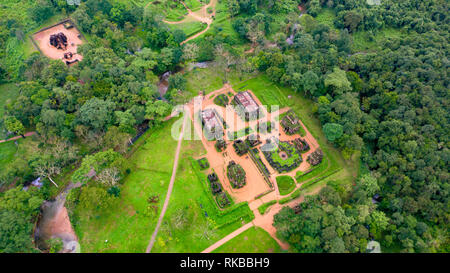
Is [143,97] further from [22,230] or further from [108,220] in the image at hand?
[22,230]

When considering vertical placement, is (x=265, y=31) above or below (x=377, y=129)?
above

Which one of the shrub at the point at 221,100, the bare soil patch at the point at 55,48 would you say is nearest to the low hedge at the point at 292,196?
the shrub at the point at 221,100

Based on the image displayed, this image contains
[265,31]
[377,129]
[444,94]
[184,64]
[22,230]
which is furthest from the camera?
[265,31]

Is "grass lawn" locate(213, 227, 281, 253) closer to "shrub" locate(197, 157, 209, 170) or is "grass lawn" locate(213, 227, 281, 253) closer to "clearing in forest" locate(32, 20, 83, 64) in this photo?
"shrub" locate(197, 157, 209, 170)

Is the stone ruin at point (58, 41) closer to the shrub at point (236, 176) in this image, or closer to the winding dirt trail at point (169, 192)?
the winding dirt trail at point (169, 192)

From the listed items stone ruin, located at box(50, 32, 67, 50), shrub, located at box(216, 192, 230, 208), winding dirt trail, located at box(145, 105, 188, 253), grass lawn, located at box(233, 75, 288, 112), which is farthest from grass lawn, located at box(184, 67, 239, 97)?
stone ruin, located at box(50, 32, 67, 50)

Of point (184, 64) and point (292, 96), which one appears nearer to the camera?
point (292, 96)

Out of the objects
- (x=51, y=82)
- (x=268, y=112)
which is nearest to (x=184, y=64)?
(x=268, y=112)
